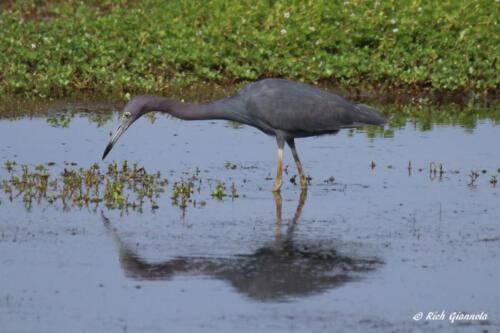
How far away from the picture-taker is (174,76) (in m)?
14.5

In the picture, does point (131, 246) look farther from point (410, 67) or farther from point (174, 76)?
point (410, 67)

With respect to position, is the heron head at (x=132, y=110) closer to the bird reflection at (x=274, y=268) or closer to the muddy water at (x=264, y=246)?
the muddy water at (x=264, y=246)

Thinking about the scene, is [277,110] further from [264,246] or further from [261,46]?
[261,46]

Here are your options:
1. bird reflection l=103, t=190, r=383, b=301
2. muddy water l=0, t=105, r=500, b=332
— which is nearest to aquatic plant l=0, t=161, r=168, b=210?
muddy water l=0, t=105, r=500, b=332

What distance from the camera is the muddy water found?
6293mm

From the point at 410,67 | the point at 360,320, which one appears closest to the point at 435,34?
the point at 410,67

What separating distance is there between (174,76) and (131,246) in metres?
6.92

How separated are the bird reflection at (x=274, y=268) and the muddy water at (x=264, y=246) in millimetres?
13

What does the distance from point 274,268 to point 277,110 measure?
286 centimetres

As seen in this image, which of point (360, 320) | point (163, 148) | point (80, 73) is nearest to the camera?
point (360, 320)

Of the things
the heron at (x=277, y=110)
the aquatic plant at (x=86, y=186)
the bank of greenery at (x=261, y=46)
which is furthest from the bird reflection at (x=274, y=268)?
the bank of greenery at (x=261, y=46)

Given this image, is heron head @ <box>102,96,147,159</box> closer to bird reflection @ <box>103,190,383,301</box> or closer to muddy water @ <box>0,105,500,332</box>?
muddy water @ <box>0,105,500,332</box>

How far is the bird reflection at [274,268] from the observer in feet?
22.2

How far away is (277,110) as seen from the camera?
9.79m
